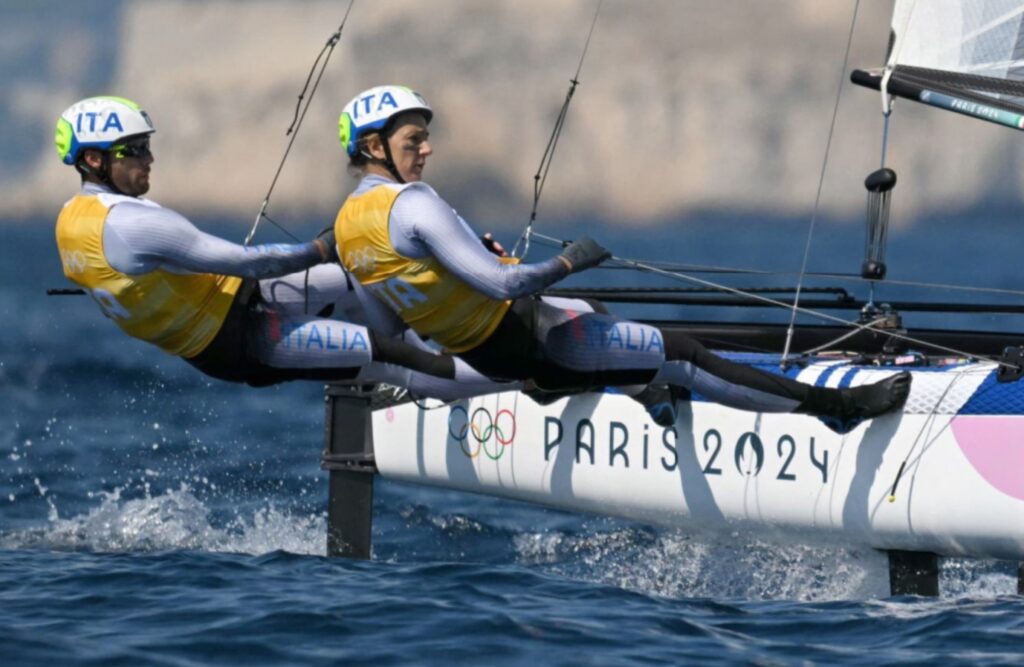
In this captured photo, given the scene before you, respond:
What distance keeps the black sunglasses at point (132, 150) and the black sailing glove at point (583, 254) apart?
1360 millimetres

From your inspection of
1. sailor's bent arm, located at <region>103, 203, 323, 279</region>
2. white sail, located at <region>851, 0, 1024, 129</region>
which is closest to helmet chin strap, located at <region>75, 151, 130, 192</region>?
sailor's bent arm, located at <region>103, 203, 323, 279</region>

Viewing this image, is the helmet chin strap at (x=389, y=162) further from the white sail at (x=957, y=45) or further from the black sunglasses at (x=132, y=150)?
the white sail at (x=957, y=45)

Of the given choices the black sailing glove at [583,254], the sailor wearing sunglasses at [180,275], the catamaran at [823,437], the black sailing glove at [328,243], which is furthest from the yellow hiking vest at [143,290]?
the catamaran at [823,437]

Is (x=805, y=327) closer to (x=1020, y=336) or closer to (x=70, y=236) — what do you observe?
(x=1020, y=336)

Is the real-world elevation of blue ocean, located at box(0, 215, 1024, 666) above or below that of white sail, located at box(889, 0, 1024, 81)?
below

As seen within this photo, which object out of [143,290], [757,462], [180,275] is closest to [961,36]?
[757,462]

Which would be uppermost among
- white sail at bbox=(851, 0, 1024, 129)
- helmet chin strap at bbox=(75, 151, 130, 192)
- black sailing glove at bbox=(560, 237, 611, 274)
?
white sail at bbox=(851, 0, 1024, 129)

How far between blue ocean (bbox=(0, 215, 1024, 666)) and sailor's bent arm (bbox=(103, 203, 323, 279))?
956 millimetres

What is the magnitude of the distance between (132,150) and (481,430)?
208 cm

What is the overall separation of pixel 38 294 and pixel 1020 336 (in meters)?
42.9

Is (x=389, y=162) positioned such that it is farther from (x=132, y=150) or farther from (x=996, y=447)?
Result: (x=996, y=447)

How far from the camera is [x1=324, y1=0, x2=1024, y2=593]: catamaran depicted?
19.9 feet

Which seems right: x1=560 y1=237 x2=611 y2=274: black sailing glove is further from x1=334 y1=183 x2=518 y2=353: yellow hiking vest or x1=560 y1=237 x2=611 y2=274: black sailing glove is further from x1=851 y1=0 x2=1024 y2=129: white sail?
x1=851 y1=0 x2=1024 y2=129: white sail

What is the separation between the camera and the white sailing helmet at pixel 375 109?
574 centimetres
